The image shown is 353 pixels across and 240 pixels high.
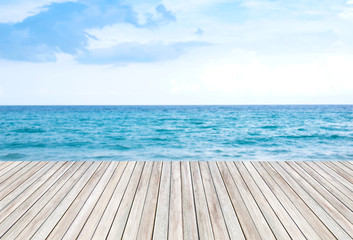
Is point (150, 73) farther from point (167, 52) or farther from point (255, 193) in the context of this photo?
point (255, 193)

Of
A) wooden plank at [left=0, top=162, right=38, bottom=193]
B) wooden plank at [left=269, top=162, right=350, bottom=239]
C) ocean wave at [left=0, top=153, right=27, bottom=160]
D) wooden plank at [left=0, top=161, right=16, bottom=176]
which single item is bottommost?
ocean wave at [left=0, top=153, right=27, bottom=160]

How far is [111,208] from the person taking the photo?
170 cm

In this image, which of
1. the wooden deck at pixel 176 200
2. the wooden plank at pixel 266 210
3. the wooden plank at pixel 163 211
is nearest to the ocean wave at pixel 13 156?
the wooden deck at pixel 176 200

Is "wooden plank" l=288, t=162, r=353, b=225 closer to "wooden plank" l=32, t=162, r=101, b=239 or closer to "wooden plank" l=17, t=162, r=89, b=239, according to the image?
"wooden plank" l=32, t=162, r=101, b=239

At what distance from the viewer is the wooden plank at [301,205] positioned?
4.66ft

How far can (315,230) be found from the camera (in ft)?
4.69

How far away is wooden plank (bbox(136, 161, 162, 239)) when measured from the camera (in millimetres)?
1395

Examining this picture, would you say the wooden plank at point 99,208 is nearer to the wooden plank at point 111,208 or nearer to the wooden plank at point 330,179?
the wooden plank at point 111,208

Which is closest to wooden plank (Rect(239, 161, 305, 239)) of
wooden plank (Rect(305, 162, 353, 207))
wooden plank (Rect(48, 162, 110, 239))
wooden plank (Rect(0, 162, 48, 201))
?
wooden plank (Rect(305, 162, 353, 207))

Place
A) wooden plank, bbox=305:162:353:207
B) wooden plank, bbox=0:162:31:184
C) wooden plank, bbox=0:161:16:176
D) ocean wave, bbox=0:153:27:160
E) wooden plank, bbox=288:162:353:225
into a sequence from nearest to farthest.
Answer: wooden plank, bbox=288:162:353:225, wooden plank, bbox=305:162:353:207, wooden plank, bbox=0:162:31:184, wooden plank, bbox=0:161:16:176, ocean wave, bbox=0:153:27:160

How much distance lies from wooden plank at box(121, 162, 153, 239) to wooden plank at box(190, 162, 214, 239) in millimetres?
398

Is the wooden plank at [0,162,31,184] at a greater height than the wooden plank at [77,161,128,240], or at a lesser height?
greater

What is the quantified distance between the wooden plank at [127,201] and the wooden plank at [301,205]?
47.4 inches

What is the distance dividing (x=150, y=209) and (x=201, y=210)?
37 cm
